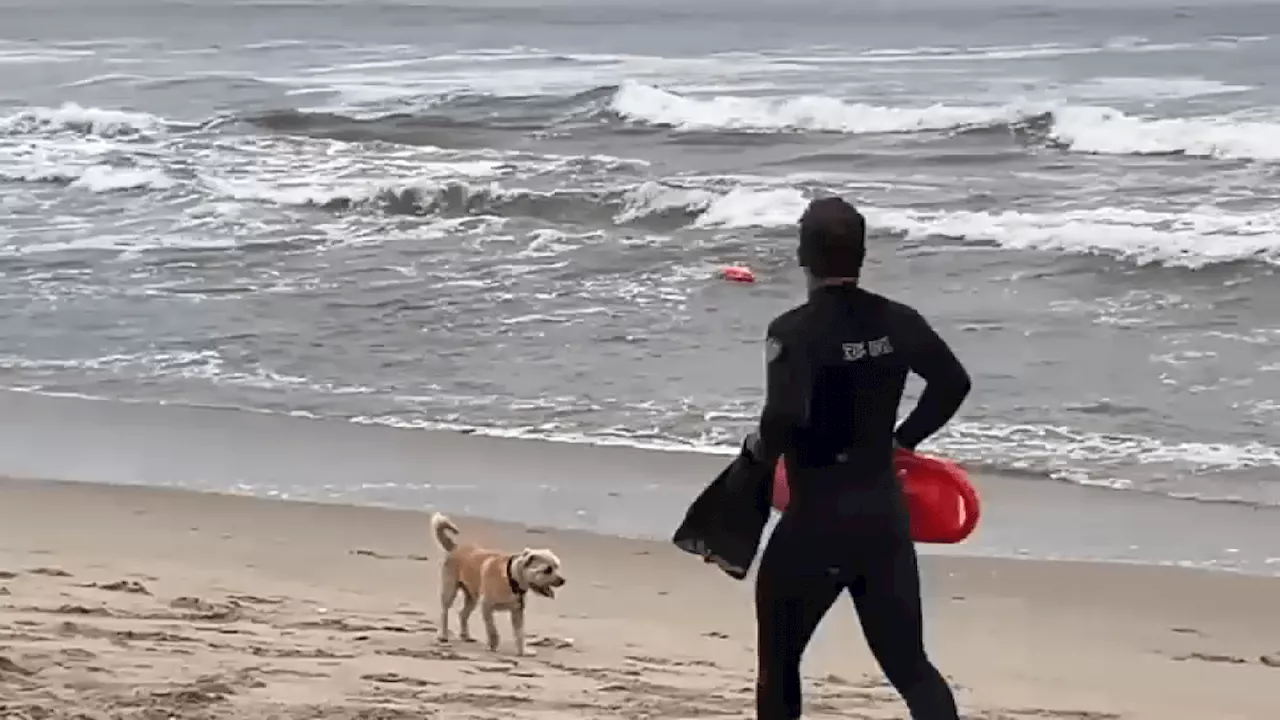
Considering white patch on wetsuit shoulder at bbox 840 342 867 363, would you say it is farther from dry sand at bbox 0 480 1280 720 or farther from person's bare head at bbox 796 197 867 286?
dry sand at bbox 0 480 1280 720

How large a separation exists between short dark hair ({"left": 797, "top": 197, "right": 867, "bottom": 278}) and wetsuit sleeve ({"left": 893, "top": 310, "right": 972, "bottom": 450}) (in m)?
0.18

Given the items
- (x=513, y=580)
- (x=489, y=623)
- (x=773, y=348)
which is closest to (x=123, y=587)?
(x=489, y=623)

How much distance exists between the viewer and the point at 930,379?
148 inches

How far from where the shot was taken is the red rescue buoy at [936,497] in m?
3.94

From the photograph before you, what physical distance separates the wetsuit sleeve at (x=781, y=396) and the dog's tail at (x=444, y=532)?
248 cm

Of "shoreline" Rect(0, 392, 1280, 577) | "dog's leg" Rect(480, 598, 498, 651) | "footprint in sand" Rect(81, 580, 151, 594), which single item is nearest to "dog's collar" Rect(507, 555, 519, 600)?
"dog's leg" Rect(480, 598, 498, 651)

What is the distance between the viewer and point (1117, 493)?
27.9 feet

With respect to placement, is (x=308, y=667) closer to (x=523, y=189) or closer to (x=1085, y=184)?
(x=523, y=189)

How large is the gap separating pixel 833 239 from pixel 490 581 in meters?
2.53

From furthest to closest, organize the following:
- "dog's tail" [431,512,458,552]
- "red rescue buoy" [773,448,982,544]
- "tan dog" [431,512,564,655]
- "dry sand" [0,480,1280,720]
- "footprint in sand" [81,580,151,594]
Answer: "footprint in sand" [81,580,151,594] → "dog's tail" [431,512,458,552] → "tan dog" [431,512,564,655] → "dry sand" [0,480,1280,720] → "red rescue buoy" [773,448,982,544]

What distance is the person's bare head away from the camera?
3.69 meters

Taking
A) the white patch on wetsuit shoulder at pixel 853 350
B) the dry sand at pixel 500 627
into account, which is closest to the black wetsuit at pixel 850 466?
the white patch on wetsuit shoulder at pixel 853 350

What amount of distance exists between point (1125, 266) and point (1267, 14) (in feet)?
152

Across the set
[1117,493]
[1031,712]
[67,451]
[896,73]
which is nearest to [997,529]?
[1117,493]
